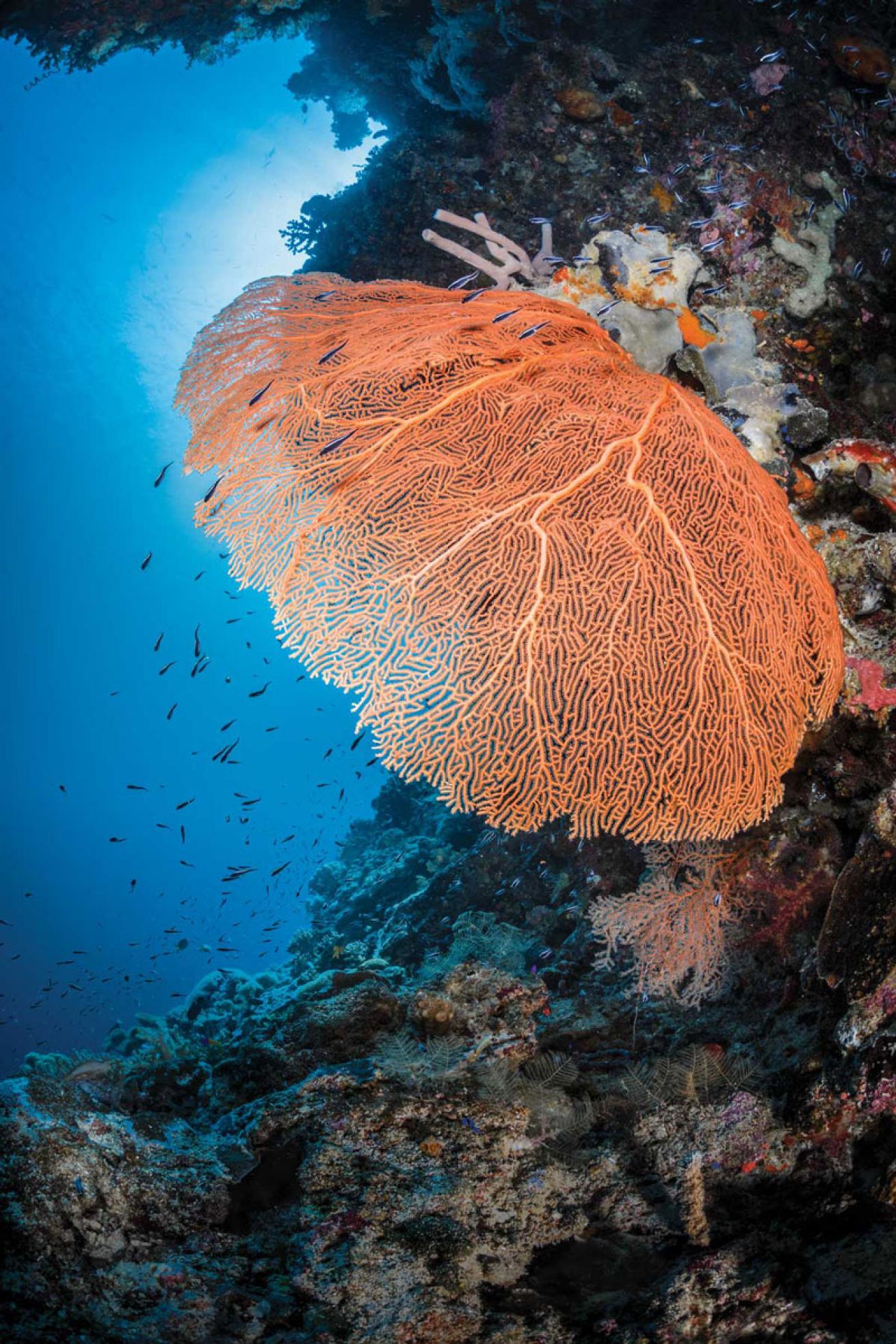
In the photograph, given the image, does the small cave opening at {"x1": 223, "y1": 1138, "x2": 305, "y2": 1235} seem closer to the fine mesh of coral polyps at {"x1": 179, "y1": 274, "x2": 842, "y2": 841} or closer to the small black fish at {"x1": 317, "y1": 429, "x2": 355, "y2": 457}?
the fine mesh of coral polyps at {"x1": 179, "y1": 274, "x2": 842, "y2": 841}

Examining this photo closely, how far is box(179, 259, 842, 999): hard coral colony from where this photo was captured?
316 cm

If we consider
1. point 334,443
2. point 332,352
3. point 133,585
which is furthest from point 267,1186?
point 133,585

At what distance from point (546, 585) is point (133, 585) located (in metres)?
74.1

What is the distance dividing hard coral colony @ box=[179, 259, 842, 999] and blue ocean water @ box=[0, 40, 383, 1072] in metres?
4.02

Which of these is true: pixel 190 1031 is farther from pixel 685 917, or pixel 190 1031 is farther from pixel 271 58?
pixel 271 58

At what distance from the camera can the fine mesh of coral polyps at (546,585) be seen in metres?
3.16

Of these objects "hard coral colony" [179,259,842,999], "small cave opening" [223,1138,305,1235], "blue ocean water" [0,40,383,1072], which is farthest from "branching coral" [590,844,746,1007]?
"blue ocean water" [0,40,383,1072]

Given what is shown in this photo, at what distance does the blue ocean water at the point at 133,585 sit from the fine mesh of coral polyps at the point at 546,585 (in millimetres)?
4028

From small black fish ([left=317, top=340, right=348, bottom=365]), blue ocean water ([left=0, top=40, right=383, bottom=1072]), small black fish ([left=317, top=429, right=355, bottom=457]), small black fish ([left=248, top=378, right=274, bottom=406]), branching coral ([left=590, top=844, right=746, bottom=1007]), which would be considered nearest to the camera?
small black fish ([left=317, top=429, right=355, bottom=457])

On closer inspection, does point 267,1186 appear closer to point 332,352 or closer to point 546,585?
point 546,585

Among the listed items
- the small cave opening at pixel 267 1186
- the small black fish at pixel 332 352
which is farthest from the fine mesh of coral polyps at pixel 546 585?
the small cave opening at pixel 267 1186

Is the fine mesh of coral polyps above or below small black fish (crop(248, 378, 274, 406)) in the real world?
below

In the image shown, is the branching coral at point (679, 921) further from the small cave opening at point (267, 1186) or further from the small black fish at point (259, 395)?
the small black fish at point (259, 395)

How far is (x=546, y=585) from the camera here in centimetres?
318
